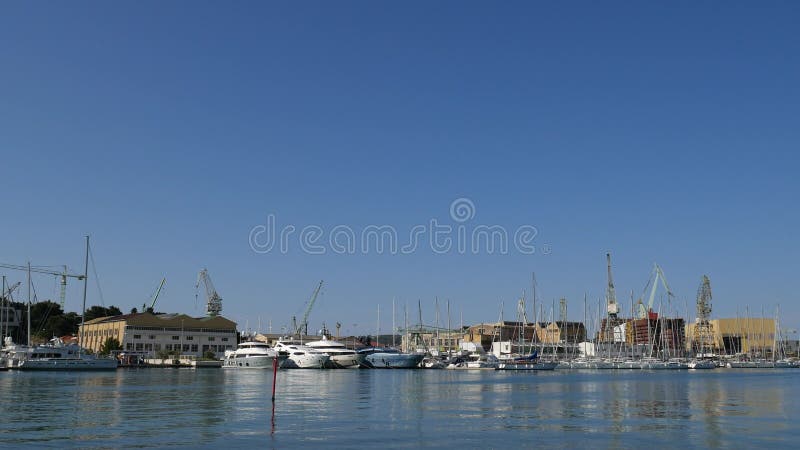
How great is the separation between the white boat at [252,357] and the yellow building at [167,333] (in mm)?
30055

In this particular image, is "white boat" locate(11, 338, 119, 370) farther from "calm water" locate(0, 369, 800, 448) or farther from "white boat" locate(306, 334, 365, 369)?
"calm water" locate(0, 369, 800, 448)

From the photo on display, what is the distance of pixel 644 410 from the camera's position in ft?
185

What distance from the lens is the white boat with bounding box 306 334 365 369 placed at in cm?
16188

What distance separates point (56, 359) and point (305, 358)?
4870 cm

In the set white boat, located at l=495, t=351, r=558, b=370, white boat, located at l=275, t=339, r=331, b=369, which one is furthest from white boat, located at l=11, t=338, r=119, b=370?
white boat, located at l=495, t=351, r=558, b=370

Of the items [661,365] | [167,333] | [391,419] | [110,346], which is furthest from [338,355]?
[391,419]

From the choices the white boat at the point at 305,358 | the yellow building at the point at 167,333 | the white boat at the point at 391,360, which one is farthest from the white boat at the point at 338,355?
the yellow building at the point at 167,333

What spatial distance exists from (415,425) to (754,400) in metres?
39.4

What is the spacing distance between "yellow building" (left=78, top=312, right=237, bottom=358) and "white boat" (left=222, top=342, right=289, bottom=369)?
1183 inches

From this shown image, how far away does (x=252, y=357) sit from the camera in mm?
157000

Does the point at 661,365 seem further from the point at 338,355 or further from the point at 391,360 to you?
the point at 338,355

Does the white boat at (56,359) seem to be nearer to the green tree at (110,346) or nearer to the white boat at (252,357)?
the white boat at (252,357)

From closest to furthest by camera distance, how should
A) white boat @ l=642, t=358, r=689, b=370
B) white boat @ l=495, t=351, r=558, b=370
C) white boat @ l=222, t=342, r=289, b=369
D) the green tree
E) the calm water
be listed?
the calm water, white boat @ l=222, t=342, r=289, b=369, white boat @ l=495, t=351, r=558, b=370, white boat @ l=642, t=358, r=689, b=370, the green tree

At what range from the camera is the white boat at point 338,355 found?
531 ft
